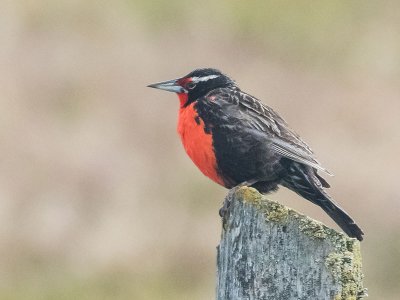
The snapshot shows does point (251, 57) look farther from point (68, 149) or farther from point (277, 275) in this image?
point (277, 275)

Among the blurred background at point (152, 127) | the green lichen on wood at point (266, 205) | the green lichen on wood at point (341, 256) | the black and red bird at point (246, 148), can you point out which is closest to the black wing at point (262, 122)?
the black and red bird at point (246, 148)

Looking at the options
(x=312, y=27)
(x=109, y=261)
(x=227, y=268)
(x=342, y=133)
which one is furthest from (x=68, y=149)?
(x=227, y=268)

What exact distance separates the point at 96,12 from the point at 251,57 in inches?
79.8

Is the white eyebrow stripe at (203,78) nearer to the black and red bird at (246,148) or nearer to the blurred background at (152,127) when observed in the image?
the black and red bird at (246,148)

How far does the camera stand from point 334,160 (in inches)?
447

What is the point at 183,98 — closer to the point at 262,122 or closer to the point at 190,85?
the point at 190,85

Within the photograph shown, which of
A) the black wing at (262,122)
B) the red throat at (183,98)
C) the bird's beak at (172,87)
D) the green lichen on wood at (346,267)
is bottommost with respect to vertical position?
the green lichen on wood at (346,267)

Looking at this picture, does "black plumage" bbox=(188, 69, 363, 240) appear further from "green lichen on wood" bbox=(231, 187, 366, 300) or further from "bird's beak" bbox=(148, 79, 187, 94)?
"green lichen on wood" bbox=(231, 187, 366, 300)

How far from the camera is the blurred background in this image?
9.69 metres

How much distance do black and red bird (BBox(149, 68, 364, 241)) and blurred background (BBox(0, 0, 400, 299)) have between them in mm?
3705

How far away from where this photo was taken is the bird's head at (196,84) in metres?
6.00

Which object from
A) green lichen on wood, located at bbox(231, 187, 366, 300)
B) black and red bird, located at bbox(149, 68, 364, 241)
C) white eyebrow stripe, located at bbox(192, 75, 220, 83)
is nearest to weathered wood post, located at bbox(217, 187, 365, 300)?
green lichen on wood, located at bbox(231, 187, 366, 300)

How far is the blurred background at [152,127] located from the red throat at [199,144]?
3.85 metres

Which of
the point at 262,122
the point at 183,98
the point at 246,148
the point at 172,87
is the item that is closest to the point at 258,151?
the point at 246,148
